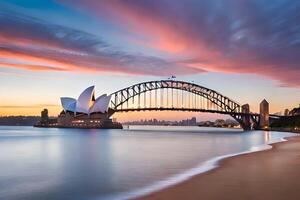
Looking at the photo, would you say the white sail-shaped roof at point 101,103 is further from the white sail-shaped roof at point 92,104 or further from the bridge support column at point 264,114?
the bridge support column at point 264,114

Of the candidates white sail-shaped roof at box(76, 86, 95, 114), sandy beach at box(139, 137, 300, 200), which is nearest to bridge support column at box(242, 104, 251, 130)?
white sail-shaped roof at box(76, 86, 95, 114)

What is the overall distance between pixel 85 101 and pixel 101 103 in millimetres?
7412

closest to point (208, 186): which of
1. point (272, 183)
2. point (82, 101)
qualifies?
point (272, 183)

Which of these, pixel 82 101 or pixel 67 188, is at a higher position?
pixel 82 101

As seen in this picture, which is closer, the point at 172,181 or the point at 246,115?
the point at 172,181

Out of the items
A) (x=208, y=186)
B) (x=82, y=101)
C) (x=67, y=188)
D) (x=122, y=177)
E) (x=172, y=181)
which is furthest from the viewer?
(x=82, y=101)

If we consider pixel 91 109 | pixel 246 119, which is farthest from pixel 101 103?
pixel 246 119


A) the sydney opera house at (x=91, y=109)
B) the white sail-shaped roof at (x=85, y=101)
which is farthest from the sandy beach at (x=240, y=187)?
the sydney opera house at (x=91, y=109)

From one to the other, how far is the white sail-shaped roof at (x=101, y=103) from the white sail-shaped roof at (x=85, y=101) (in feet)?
7.45

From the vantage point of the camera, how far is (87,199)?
16.3 metres

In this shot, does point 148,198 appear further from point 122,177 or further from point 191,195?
point 122,177

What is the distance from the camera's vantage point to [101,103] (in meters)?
189

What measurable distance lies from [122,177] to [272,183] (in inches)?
345

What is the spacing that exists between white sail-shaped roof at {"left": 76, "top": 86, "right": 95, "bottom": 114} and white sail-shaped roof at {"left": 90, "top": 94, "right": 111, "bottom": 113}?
2270 mm
